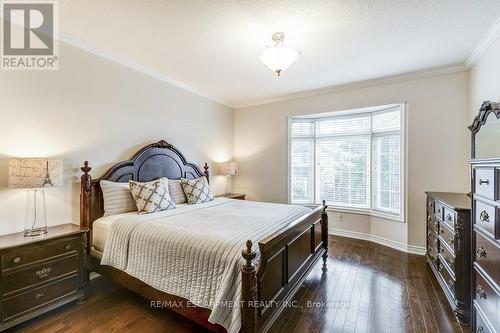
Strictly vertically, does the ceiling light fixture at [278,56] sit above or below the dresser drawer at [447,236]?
above

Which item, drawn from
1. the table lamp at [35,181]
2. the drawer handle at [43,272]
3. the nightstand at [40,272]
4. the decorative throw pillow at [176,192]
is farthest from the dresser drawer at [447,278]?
the table lamp at [35,181]

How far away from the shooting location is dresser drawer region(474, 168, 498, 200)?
1.39m

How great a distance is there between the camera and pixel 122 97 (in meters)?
3.12

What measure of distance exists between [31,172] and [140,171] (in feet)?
4.12

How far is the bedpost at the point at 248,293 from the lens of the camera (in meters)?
1.47

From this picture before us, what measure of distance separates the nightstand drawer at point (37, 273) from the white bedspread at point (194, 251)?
285 millimetres

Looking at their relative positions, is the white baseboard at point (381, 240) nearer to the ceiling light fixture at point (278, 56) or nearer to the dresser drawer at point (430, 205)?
the dresser drawer at point (430, 205)

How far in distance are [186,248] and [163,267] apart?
30cm

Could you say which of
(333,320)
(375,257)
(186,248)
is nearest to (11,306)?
(186,248)

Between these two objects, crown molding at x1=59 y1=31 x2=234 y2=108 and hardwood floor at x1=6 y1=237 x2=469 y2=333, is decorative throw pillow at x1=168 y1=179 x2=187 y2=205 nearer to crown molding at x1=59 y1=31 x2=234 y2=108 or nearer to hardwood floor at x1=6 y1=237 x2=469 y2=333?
hardwood floor at x1=6 y1=237 x2=469 y2=333

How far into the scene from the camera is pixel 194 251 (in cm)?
178

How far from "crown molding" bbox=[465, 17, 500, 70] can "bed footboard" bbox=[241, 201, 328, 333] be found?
2543 mm

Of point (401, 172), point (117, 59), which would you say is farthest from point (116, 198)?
point (401, 172)

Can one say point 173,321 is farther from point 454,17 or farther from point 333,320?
point 454,17
